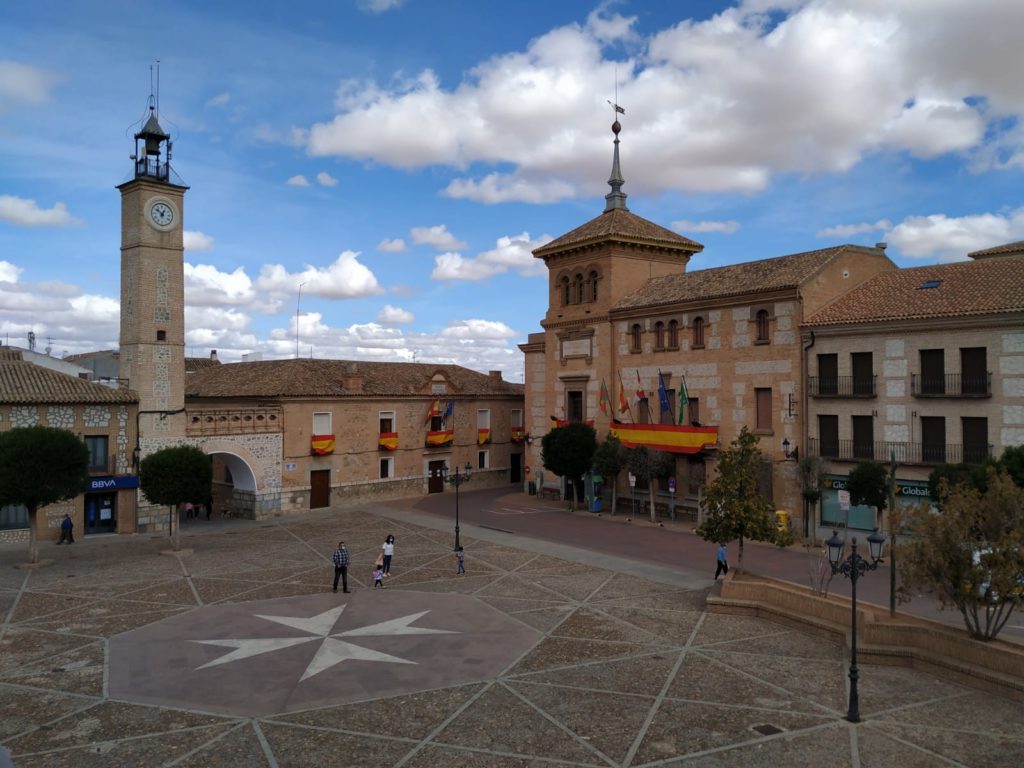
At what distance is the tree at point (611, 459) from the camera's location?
38.4 meters

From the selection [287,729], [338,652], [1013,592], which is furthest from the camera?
[338,652]

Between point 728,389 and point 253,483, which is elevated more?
point 728,389

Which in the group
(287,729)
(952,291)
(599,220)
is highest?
(599,220)

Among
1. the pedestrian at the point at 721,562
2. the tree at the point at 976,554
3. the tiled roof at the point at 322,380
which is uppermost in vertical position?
the tiled roof at the point at 322,380

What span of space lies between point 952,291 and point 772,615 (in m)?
16.4

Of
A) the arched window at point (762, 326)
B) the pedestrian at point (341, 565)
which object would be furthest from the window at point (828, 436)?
the pedestrian at point (341, 565)

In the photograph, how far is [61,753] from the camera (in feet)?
41.2

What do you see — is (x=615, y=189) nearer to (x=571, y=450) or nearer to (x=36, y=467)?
(x=571, y=450)

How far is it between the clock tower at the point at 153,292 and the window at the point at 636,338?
2167 centimetres

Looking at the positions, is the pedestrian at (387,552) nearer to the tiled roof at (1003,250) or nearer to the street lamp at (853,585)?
the street lamp at (853,585)

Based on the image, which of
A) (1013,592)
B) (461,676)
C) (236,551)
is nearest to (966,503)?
(1013,592)

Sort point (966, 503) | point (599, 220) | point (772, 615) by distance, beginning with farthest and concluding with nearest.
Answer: point (599, 220) < point (772, 615) < point (966, 503)

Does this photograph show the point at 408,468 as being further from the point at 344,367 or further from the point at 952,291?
the point at 952,291

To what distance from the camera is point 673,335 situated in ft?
125
